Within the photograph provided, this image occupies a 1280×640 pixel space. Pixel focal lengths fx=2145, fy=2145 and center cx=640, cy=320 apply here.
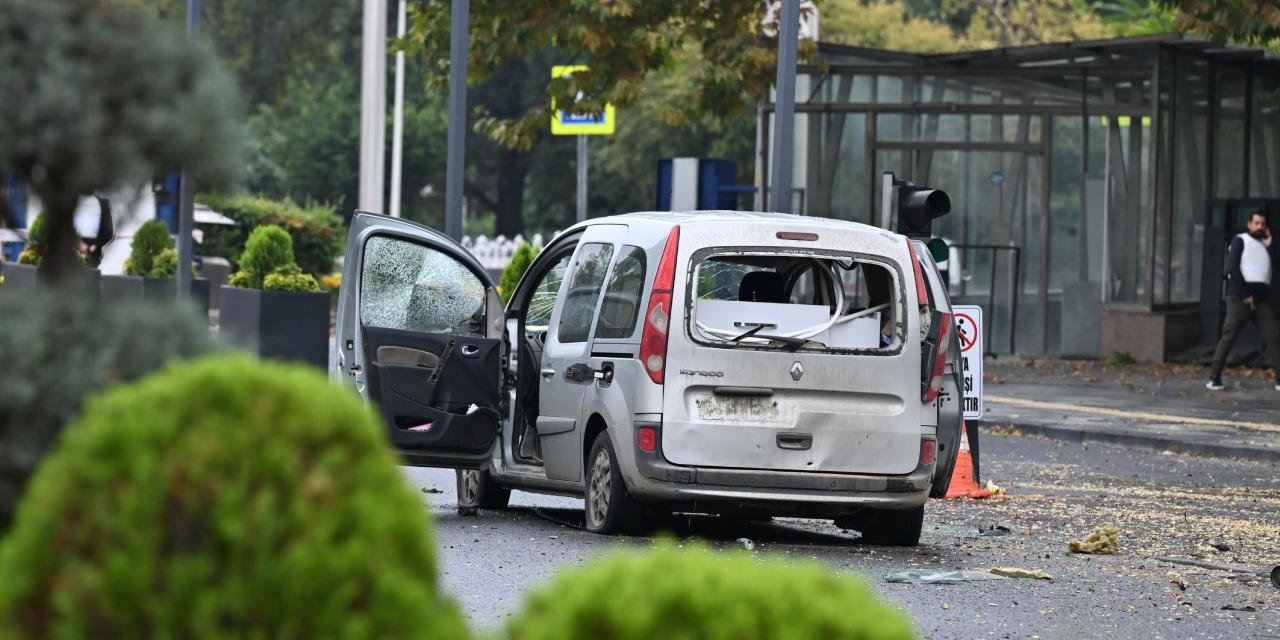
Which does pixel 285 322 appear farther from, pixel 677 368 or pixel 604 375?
pixel 677 368

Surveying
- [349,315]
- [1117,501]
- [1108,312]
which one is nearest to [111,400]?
[349,315]

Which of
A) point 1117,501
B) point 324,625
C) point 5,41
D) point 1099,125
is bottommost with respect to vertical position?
point 1117,501

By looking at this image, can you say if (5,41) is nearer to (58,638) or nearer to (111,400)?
(111,400)

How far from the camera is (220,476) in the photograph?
10.3 ft

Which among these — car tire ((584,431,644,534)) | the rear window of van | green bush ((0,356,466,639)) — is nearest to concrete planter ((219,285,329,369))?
the rear window of van

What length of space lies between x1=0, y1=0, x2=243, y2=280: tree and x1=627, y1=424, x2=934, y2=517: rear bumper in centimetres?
667

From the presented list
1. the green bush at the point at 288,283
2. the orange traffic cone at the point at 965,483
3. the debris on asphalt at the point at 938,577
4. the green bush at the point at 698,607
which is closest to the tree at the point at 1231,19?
the orange traffic cone at the point at 965,483

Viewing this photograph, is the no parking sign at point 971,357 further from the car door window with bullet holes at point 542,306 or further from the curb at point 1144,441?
the curb at point 1144,441

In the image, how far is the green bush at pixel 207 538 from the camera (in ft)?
10.1

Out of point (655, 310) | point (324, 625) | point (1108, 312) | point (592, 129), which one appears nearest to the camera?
point (324, 625)

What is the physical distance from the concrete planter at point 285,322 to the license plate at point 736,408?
12.7 m

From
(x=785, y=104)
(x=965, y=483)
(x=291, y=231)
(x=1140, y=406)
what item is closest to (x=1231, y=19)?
(x=1140, y=406)

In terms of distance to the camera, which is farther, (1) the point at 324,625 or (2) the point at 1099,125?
(2) the point at 1099,125

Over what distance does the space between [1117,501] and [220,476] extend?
11.4 meters
